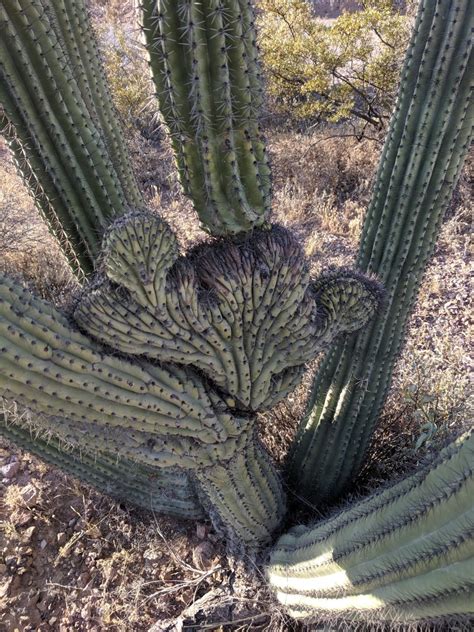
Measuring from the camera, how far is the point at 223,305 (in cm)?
185

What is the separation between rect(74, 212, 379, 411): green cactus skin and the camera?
5.41ft

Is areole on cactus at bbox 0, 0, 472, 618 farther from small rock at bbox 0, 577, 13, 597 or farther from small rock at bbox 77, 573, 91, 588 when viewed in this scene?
small rock at bbox 0, 577, 13, 597

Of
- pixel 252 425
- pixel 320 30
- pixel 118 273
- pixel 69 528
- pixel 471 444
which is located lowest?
pixel 69 528

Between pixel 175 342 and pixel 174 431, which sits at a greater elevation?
pixel 175 342

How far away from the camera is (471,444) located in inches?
59.7

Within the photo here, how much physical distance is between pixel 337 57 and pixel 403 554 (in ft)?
22.3

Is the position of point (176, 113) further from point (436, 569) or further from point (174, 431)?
point (436, 569)

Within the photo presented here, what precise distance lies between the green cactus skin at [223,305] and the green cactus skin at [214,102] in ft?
0.52

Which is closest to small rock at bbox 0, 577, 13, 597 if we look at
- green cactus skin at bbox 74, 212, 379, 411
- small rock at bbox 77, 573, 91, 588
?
small rock at bbox 77, 573, 91, 588

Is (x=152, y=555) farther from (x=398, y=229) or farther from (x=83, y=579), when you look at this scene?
(x=398, y=229)

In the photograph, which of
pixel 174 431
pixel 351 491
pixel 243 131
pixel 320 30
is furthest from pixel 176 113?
pixel 320 30

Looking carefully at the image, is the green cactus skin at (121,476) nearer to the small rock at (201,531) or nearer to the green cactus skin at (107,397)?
the small rock at (201,531)

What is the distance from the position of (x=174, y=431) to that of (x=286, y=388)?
581 mm

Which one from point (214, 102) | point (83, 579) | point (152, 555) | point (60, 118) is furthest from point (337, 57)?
point (83, 579)
